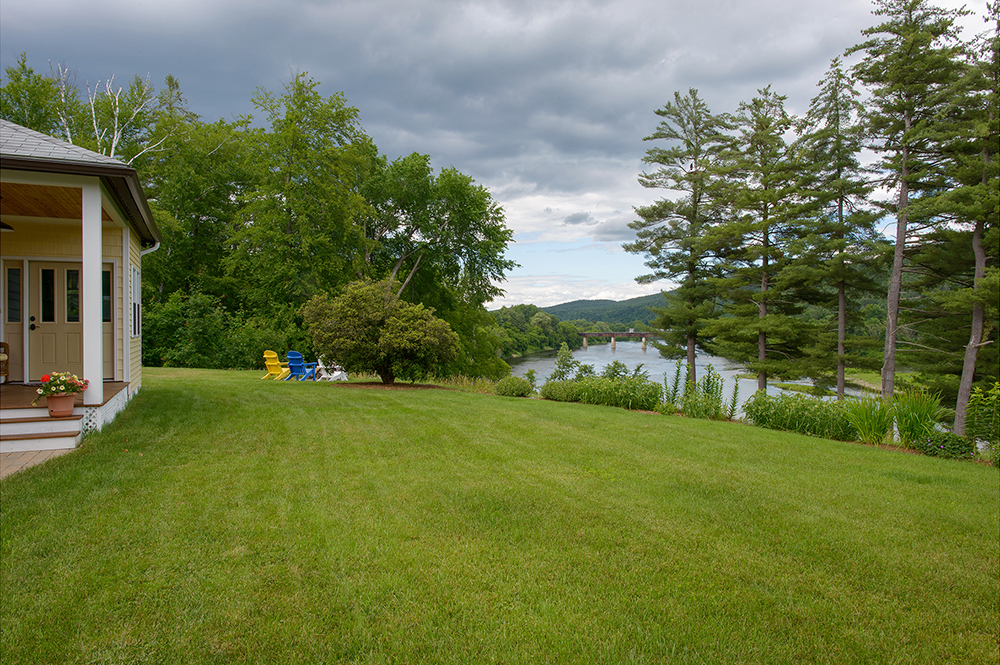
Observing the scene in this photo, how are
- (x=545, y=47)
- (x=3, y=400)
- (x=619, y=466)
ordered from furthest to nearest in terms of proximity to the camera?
(x=545, y=47) < (x=3, y=400) < (x=619, y=466)

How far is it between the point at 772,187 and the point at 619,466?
2072 centimetres

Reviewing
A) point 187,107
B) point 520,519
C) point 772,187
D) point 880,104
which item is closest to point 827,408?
point 520,519

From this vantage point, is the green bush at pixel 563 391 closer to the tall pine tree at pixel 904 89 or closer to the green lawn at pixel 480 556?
the green lawn at pixel 480 556

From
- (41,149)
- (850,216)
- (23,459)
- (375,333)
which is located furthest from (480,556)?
(850,216)

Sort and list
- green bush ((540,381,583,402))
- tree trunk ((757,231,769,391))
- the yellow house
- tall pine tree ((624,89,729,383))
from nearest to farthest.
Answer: the yellow house < green bush ((540,381,583,402)) < tree trunk ((757,231,769,391)) < tall pine tree ((624,89,729,383))

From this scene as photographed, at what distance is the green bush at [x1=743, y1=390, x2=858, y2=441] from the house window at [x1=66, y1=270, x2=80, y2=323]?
11.7 meters

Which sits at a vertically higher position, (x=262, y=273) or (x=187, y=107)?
(x=187, y=107)

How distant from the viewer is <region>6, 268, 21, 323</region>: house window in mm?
7469

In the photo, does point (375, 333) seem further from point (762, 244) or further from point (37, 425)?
point (762, 244)

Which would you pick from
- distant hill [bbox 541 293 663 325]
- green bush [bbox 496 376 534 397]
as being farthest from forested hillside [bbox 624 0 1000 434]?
distant hill [bbox 541 293 663 325]

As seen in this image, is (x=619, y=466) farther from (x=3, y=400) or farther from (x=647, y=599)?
(x=3, y=400)

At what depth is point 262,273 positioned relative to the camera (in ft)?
67.9

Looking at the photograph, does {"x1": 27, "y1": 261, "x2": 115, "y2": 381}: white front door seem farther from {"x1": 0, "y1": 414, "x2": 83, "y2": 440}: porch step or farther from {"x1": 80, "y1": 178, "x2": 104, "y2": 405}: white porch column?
{"x1": 0, "y1": 414, "x2": 83, "y2": 440}: porch step

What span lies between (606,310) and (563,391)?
6406 cm
